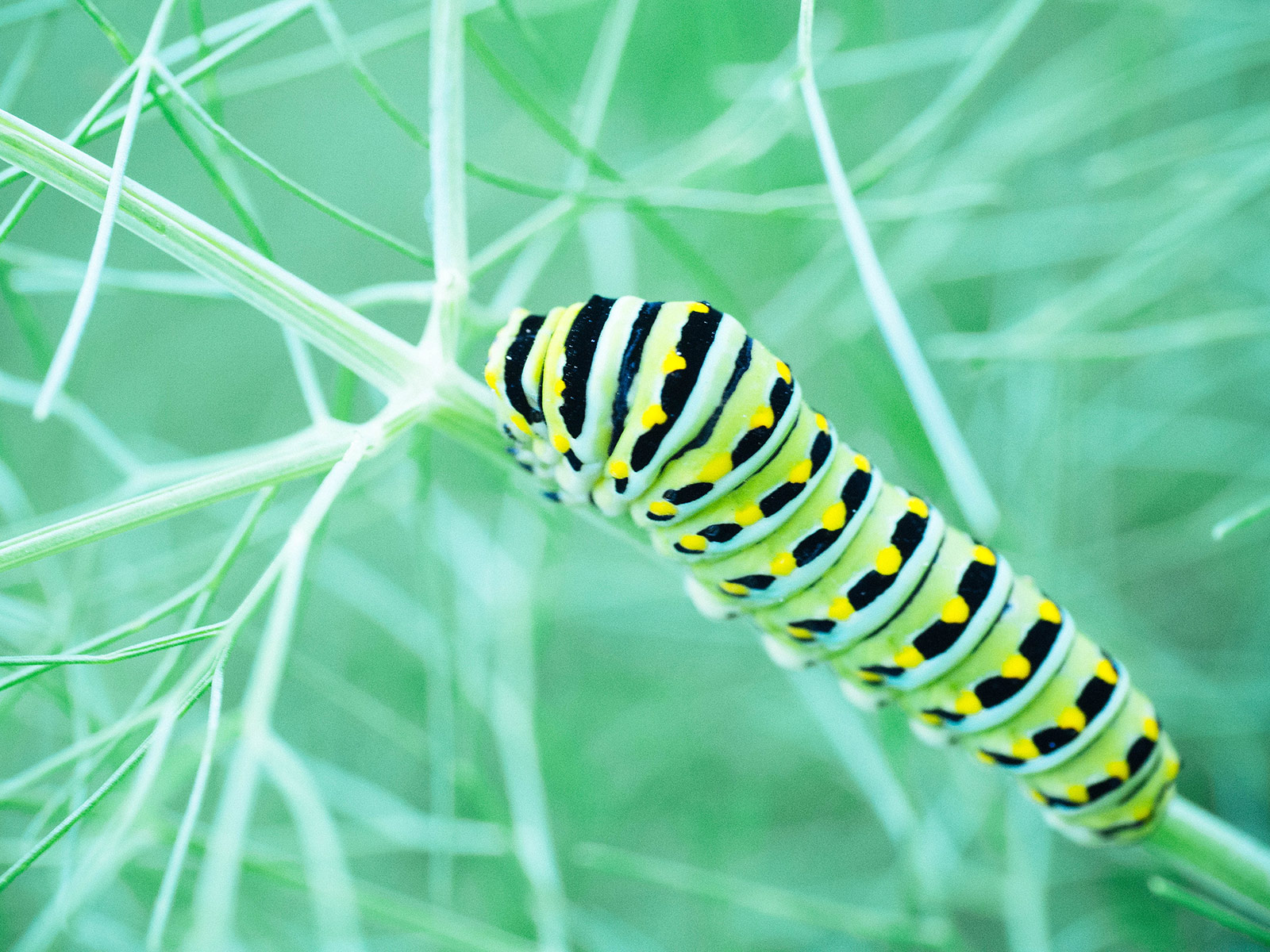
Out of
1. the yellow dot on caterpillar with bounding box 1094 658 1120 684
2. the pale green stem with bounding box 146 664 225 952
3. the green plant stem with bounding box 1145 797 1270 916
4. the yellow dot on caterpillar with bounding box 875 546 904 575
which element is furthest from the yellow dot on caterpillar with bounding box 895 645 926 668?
the pale green stem with bounding box 146 664 225 952

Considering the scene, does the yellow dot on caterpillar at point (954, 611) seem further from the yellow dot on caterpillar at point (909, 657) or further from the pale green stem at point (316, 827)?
the pale green stem at point (316, 827)

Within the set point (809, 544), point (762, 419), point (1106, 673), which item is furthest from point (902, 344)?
point (1106, 673)

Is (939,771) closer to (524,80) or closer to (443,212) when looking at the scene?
(443,212)

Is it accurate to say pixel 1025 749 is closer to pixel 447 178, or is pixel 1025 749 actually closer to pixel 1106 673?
pixel 1106 673

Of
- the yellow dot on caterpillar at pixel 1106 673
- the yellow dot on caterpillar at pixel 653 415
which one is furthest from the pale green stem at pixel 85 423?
the yellow dot on caterpillar at pixel 1106 673

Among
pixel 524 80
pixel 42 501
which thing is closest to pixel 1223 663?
pixel 524 80

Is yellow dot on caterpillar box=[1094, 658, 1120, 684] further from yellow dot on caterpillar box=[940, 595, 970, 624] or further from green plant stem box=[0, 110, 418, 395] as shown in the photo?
green plant stem box=[0, 110, 418, 395]

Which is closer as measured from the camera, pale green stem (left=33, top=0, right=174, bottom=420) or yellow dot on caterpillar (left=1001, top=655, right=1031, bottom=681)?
pale green stem (left=33, top=0, right=174, bottom=420)
